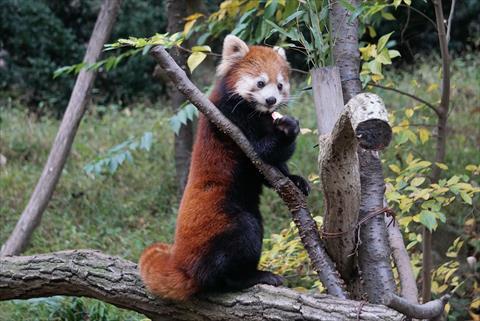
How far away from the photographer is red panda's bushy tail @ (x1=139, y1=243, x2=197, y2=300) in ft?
9.96

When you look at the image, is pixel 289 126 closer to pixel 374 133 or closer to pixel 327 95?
pixel 327 95

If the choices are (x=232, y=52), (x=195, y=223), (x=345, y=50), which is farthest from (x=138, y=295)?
(x=345, y=50)

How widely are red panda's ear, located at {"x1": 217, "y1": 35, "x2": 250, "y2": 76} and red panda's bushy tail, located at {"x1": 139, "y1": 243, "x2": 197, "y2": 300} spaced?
36.5 inches

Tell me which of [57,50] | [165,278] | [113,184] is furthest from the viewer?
[57,50]

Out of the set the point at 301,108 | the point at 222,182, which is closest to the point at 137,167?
the point at 301,108

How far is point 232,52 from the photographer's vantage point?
3.49 meters

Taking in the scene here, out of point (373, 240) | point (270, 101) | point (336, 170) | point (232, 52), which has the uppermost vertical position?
point (232, 52)

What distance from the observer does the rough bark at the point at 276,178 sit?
294 centimetres

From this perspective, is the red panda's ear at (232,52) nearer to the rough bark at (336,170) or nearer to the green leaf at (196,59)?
the green leaf at (196,59)

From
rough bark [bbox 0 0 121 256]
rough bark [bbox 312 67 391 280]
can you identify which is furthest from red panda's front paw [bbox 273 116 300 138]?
rough bark [bbox 0 0 121 256]

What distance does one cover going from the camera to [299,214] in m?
3.01

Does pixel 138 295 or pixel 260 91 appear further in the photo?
pixel 260 91

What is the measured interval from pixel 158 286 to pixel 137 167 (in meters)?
4.26

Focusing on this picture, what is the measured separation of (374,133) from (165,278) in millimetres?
1221
